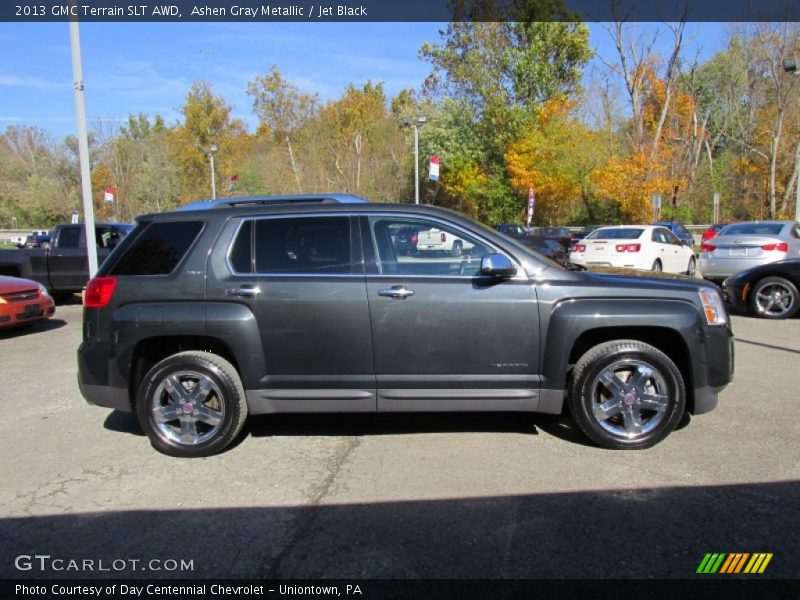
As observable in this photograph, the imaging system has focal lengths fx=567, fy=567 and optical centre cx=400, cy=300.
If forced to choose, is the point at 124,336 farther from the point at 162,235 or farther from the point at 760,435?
the point at 760,435

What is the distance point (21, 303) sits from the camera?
8.99 m

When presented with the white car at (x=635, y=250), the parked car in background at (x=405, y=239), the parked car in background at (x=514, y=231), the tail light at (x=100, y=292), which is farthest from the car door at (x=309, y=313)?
the parked car in background at (x=514, y=231)

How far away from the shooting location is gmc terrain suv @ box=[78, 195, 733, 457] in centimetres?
412

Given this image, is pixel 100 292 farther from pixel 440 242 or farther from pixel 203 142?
pixel 203 142

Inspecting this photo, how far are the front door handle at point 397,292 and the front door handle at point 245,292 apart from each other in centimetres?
92

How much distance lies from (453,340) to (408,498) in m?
1.16

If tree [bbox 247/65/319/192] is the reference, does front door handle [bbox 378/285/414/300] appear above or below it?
below

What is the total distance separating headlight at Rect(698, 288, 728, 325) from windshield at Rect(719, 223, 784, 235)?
30.5ft

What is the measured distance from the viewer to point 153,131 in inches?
2440

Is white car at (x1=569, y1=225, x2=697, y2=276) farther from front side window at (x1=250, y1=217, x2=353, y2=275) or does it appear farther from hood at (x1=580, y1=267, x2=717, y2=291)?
front side window at (x1=250, y1=217, x2=353, y2=275)

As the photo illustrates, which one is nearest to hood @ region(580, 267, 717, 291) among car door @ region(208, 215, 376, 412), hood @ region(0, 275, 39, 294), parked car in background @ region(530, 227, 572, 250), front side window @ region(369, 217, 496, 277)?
front side window @ region(369, 217, 496, 277)

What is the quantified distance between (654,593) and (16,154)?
66.0 meters

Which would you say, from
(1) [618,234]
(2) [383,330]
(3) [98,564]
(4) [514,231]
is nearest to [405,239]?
(2) [383,330]

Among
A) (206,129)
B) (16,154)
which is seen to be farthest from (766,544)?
(16,154)
